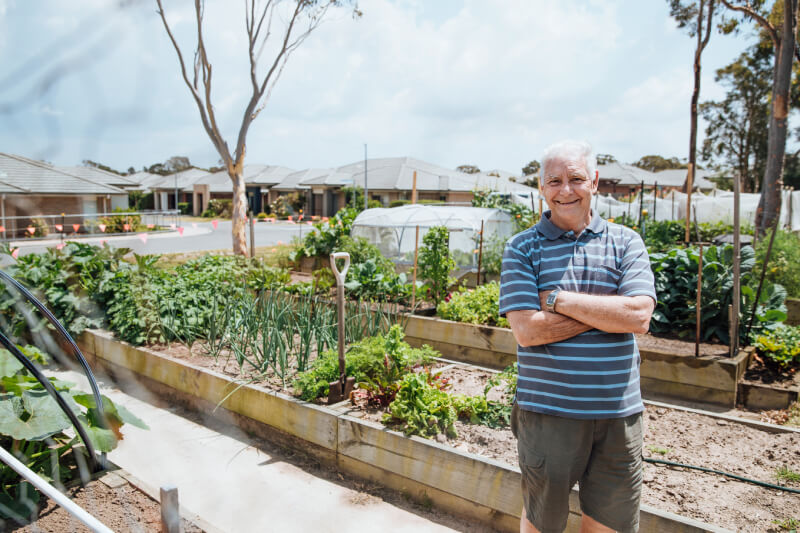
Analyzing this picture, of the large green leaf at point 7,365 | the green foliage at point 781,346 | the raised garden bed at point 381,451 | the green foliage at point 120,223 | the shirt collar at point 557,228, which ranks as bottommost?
the raised garden bed at point 381,451

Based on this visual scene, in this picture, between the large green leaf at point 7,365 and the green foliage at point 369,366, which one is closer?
the large green leaf at point 7,365

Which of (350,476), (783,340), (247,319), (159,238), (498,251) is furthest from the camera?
(159,238)

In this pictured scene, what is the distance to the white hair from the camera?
1972 millimetres

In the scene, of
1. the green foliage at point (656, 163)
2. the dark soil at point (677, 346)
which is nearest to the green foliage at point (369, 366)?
the dark soil at point (677, 346)

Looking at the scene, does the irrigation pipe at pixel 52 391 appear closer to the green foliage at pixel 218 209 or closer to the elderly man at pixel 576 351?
the elderly man at pixel 576 351

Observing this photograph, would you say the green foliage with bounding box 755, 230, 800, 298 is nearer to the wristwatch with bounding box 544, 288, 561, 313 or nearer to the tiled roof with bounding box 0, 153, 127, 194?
the wristwatch with bounding box 544, 288, 561, 313

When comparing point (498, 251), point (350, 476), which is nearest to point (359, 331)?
point (350, 476)

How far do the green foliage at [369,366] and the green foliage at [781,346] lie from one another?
9.85 feet

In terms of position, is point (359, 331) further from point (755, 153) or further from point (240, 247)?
point (755, 153)

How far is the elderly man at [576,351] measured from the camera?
1837 mm

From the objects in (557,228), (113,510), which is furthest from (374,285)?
(557,228)

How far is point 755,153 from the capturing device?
3303cm

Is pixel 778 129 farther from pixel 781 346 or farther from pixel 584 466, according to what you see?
pixel 584 466

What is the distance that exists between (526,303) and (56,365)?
5121mm
